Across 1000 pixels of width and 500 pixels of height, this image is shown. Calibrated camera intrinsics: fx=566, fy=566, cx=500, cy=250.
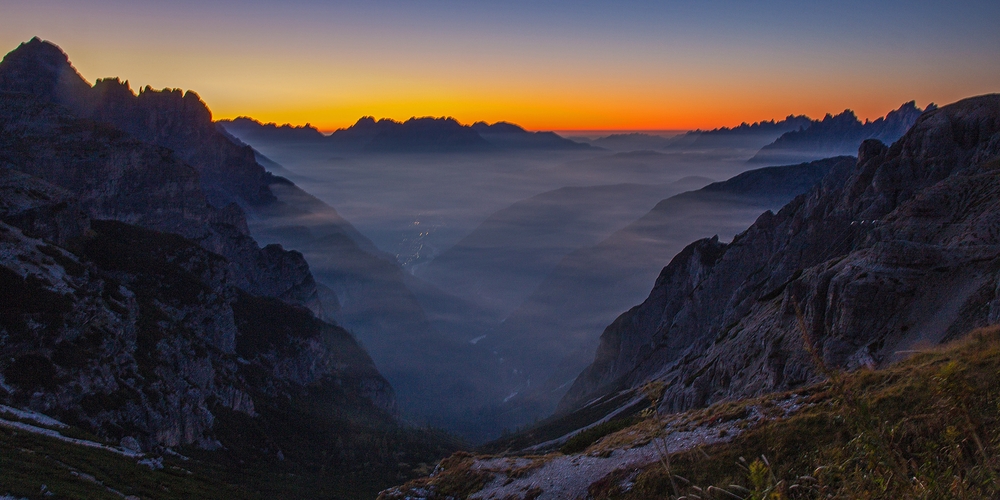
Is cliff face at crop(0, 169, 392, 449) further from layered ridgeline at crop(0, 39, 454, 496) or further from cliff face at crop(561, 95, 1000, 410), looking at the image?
cliff face at crop(561, 95, 1000, 410)

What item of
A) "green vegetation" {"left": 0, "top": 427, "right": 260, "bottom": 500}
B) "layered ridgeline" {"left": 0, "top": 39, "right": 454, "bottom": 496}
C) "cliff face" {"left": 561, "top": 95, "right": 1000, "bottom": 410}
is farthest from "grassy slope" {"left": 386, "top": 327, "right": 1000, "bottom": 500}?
"layered ridgeline" {"left": 0, "top": 39, "right": 454, "bottom": 496}

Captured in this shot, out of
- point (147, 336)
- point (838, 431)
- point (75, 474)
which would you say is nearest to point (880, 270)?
point (838, 431)

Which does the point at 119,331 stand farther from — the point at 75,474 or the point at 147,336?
the point at 75,474

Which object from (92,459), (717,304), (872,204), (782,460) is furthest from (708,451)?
(717,304)

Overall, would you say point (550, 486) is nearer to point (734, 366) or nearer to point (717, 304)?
point (734, 366)

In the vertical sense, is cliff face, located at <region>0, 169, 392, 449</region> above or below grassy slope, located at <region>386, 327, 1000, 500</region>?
below

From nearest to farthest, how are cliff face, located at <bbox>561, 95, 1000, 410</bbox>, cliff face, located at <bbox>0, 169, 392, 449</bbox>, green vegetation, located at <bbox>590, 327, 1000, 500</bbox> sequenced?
1. green vegetation, located at <bbox>590, 327, 1000, 500</bbox>
2. cliff face, located at <bbox>561, 95, 1000, 410</bbox>
3. cliff face, located at <bbox>0, 169, 392, 449</bbox>
